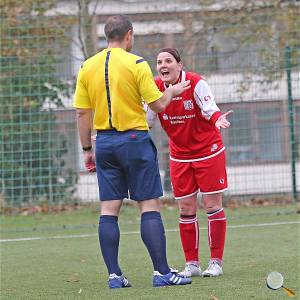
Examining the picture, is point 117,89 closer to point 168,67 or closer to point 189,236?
point 168,67

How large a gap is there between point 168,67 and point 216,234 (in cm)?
139

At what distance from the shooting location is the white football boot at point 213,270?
24.6 feet

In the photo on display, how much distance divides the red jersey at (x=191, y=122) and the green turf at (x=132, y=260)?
995 millimetres

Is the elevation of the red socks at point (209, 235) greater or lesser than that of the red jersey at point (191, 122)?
lesser

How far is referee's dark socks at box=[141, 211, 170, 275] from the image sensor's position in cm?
676

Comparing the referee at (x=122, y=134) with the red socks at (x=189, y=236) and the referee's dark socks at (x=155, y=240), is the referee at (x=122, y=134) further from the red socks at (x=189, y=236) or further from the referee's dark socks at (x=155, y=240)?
the red socks at (x=189, y=236)

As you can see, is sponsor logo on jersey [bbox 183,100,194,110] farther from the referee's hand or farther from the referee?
the referee's hand

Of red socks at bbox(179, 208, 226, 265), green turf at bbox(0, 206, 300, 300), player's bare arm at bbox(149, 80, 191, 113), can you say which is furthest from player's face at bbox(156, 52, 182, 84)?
green turf at bbox(0, 206, 300, 300)

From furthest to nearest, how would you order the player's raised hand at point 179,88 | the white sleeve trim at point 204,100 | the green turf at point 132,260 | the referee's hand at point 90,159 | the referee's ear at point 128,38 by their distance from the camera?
the white sleeve trim at point 204,100
the referee's hand at point 90,159
the player's raised hand at point 179,88
the referee's ear at point 128,38
the green turf at point 132,260

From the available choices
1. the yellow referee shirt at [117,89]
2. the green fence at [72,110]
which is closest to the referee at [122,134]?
the yellow referee shirt at [117,89]

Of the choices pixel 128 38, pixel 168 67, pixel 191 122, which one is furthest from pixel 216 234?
pixel 128 38

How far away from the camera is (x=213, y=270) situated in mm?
7523

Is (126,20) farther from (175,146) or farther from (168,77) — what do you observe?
(175,146)

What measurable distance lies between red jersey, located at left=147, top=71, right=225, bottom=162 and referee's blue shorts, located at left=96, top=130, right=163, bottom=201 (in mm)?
775
